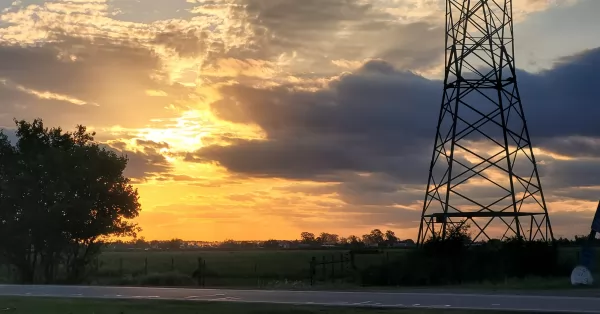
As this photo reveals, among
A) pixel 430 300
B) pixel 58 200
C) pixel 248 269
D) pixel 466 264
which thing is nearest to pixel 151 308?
pixel 430 300

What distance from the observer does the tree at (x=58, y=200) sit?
5075 cm

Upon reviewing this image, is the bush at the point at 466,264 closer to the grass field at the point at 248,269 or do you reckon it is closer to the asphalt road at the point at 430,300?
the grass field at the point at 248,269

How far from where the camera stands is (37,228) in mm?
50688

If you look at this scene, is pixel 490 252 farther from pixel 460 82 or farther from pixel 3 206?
pixel 3 206

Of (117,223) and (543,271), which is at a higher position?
(117,223)

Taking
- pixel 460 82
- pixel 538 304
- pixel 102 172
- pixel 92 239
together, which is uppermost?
pixel 460 82

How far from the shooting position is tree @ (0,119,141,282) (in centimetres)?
5075

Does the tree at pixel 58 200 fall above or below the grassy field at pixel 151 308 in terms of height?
above

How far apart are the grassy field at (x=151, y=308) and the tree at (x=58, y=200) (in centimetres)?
2188

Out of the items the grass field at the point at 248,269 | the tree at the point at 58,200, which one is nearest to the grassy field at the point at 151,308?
the grass field at the point at 248,269

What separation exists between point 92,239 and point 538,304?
37191mm

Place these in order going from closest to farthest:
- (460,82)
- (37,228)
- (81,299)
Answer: (81,299) < (460,82) < (37,228)

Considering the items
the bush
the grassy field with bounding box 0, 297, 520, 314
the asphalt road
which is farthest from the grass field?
the grassy field with bounding box 0, 297, 520, 314

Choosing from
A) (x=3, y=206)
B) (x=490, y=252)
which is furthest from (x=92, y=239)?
(x=490, y=252)
